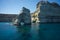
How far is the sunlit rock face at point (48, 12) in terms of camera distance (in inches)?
2623

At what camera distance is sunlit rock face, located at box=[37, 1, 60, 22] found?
66.6 metres

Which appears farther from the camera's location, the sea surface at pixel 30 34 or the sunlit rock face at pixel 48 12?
the sunlit rock face at pixel 48 12

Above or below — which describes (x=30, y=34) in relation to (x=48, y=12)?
below

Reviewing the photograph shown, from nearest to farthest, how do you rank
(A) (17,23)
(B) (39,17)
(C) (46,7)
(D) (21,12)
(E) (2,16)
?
(A) (17,23) < (D) (21,12) < (B) (39,17) < (C) (46,7) < (E) (2,16)

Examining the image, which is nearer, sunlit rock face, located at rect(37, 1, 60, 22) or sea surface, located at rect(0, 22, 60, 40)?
sea surface, located at rect(0, 22, 60, 40)

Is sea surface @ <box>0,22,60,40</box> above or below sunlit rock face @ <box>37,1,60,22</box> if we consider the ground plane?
below

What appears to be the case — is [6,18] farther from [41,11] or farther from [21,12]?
[21,12]

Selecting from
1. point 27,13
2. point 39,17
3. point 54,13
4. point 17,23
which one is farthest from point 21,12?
point 54,13

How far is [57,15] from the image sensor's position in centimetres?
7162

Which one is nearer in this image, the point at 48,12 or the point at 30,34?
the point at 30,34

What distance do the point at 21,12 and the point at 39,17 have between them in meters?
→ 20.7

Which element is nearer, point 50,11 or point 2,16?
point 50,11

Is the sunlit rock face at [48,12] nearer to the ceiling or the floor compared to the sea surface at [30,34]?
nearer to the ceiling

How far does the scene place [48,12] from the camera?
70312 millimetres
